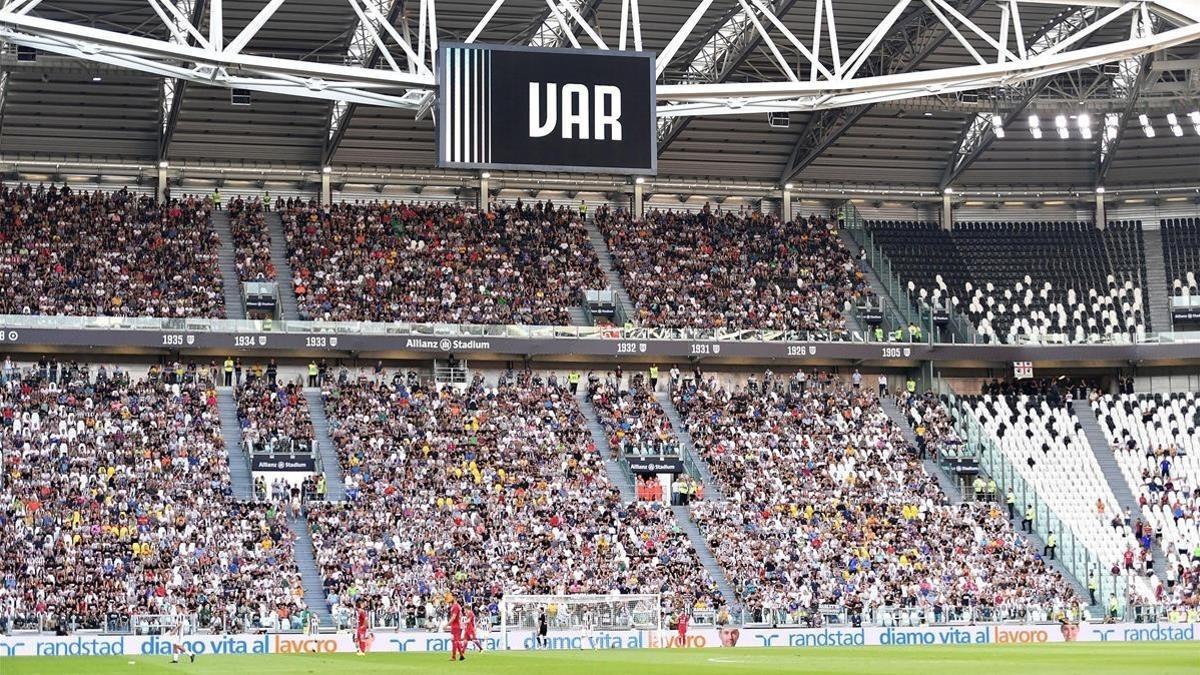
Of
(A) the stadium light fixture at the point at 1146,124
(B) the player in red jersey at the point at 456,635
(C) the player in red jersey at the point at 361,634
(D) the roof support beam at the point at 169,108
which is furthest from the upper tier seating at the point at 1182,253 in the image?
(B) the player in red jersey at the point at 456,635

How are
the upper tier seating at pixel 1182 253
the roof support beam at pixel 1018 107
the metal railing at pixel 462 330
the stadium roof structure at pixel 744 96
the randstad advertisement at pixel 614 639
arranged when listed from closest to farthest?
the randstad advertisement at pixel 614 639 < the stadium roof structure at pixel 744 96 < the metal railing at pixel 462 330 < the roof support beam at pixel 1018 107 < the upper tier seating at pixel 1182 253

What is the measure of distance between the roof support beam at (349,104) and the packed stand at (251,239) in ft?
11.0

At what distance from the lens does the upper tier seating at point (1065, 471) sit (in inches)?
2325

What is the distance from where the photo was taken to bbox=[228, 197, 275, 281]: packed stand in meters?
65.1

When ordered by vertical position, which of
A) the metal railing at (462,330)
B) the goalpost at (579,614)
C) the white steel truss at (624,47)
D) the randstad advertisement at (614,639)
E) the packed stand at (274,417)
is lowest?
the randstad advertisement at (614,639)

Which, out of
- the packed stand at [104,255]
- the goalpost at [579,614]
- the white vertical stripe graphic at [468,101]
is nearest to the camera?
the white vertical stripe graphic at [468,101]

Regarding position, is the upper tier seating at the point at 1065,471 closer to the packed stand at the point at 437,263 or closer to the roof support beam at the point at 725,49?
the packed stand at the point at 437,263

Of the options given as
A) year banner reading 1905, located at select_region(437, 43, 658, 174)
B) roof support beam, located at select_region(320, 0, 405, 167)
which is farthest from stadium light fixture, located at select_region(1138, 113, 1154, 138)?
year banner reading 1905, located at select_region(437, 43, 658, 174)

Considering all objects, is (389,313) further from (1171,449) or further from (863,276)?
(1171,449)

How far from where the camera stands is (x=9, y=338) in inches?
2303

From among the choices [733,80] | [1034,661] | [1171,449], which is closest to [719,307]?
[733,80]

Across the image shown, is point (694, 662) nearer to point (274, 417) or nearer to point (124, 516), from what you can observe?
point (124, 516)

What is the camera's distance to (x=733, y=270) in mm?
70375

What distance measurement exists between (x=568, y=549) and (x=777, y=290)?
1976cm
